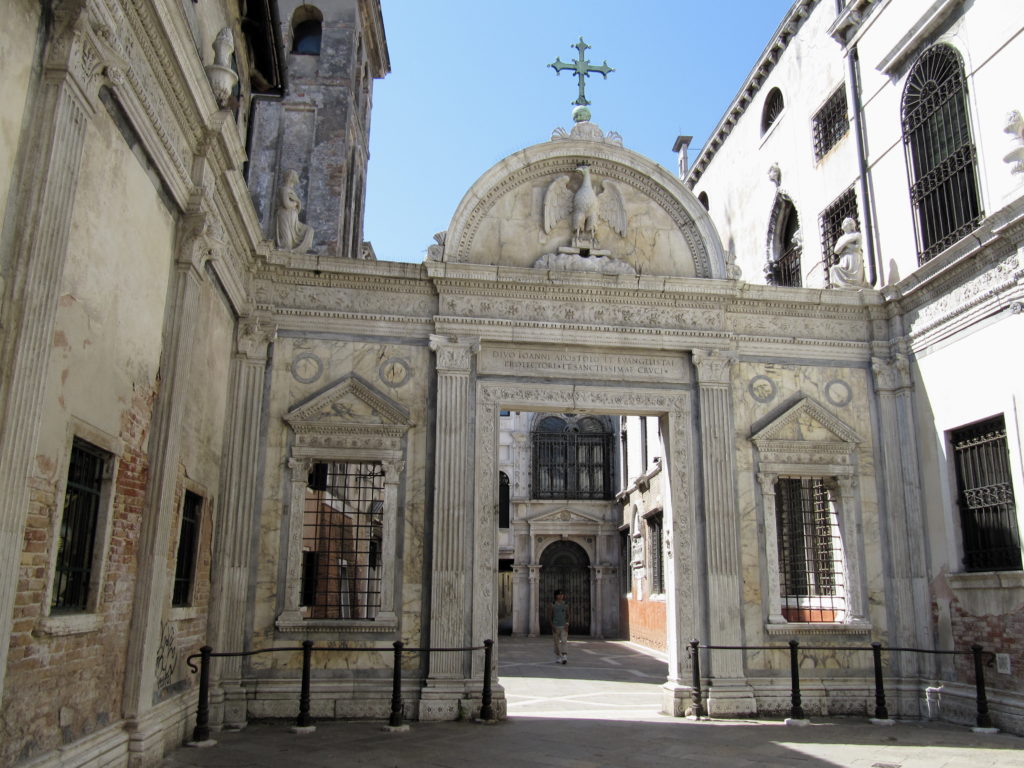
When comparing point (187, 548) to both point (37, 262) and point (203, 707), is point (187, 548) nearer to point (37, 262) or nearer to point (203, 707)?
point (203, 707)

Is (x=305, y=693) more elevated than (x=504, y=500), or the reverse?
(x=504, y=500)

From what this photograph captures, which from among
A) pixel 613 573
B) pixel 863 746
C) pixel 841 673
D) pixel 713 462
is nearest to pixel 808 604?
pixel 841 673

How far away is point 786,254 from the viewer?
716 inches

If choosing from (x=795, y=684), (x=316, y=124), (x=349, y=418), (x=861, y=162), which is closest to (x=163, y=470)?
(x=349, y=418)

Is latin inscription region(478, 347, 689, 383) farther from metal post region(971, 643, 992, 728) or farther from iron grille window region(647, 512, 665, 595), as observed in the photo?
iron grille window region(647, 512, 665, 595)

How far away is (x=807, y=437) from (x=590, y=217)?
15.2 ft

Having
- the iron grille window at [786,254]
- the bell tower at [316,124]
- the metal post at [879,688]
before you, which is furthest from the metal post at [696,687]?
the bell tower at [316,124]

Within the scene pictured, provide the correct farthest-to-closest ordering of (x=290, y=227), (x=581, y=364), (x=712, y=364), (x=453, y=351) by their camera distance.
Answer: (x=712, y=364) < (x=581, y=364) < (x=290, y=227) < (x=453, y=351)

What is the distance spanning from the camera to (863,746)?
983cm

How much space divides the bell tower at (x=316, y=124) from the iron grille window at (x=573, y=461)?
12.8 metres

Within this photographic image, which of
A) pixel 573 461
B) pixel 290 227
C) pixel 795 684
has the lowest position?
pixel 795 684

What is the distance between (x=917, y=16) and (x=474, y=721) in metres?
12.0

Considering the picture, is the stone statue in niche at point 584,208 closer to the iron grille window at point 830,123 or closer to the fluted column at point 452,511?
the fluted column at point 452,511

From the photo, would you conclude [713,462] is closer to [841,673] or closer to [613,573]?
[841,673]
